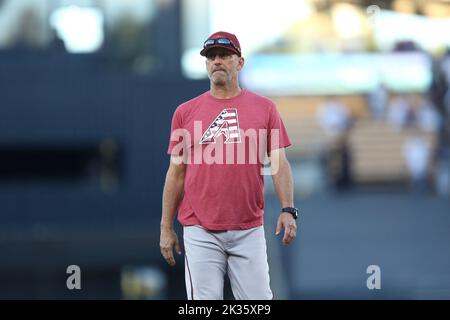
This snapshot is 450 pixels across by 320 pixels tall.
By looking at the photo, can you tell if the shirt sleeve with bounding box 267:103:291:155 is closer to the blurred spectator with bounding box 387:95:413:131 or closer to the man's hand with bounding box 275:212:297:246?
the man's hand with bounding box 275:212:297:246

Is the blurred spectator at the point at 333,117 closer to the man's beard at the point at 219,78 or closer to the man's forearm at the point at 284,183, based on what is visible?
the man's forearm at the point at 284,183

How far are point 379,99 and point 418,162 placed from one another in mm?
2057

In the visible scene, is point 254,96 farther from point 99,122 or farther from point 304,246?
point 99,122

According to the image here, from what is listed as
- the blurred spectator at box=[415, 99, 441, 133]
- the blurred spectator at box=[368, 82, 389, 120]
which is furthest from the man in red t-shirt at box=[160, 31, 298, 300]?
the blurred spectator at box=[368, 82, 389, 120]

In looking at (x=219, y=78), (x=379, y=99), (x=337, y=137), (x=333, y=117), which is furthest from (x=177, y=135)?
(x=379, y=99)

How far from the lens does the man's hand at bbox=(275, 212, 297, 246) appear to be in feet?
26.7

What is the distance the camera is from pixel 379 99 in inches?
1034

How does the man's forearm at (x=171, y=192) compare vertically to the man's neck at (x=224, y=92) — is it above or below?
below

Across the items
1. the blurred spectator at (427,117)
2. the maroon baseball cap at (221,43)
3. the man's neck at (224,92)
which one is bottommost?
the man's neck at (224,92)

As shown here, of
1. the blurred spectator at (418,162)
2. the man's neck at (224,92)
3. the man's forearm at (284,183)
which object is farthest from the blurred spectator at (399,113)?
the man's neck at (224,92)

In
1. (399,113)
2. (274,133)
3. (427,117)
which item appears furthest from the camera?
(399,113)

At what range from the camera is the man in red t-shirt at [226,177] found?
26.8 feet

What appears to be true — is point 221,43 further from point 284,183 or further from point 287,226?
point 287,226

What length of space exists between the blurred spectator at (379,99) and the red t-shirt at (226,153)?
17.9 metres
